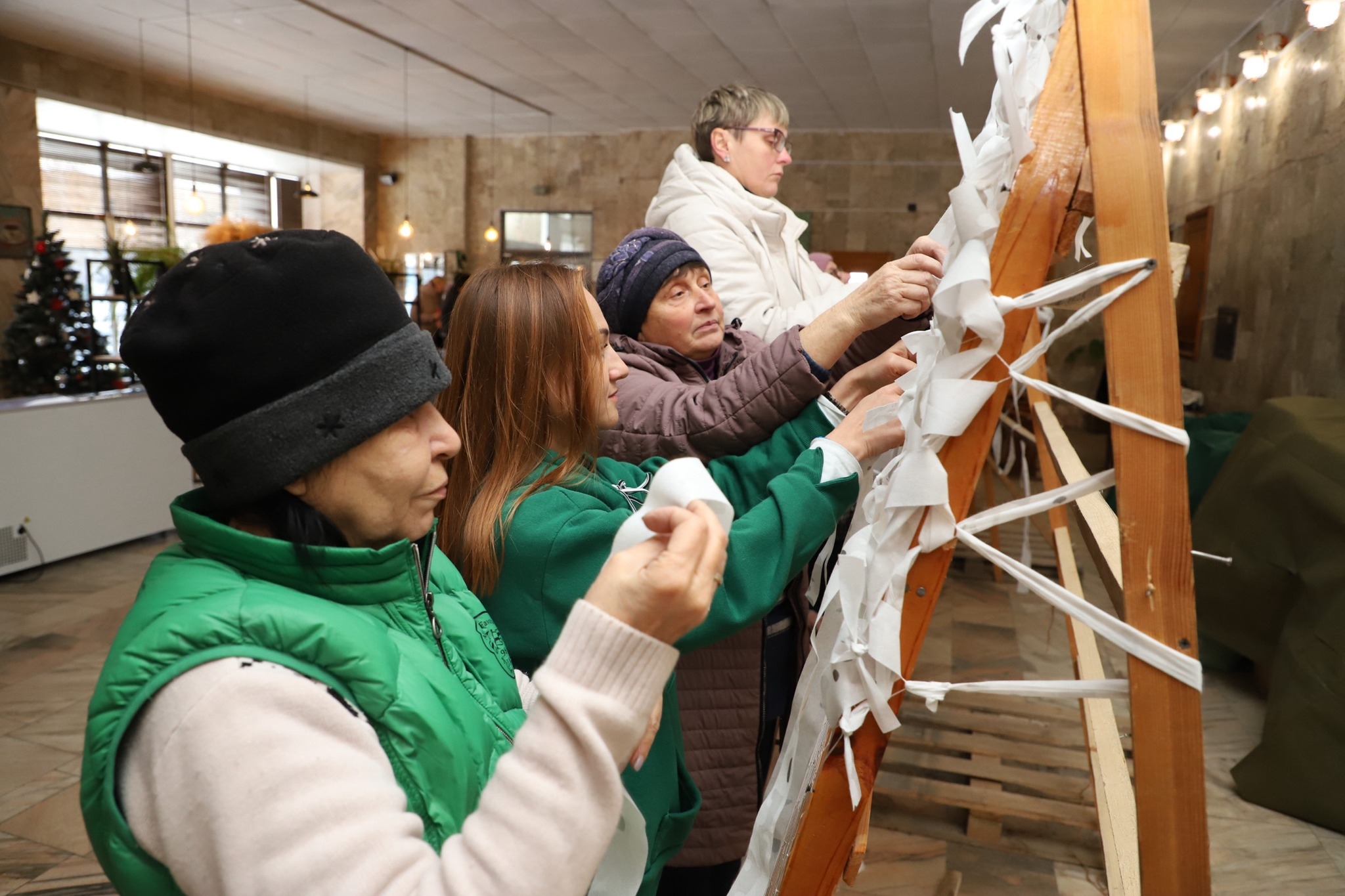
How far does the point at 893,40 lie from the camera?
7562mm

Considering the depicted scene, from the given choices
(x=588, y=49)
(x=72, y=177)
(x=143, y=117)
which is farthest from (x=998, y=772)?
(x=72, y=177)

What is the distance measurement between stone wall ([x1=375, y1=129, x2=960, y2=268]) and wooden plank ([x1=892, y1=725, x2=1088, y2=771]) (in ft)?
30.8

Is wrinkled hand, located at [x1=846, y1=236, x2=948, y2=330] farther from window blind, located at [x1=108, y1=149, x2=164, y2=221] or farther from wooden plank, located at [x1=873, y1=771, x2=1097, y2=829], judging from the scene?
window blind, located at [x1=108, y1=149, x2=164, y2=221]

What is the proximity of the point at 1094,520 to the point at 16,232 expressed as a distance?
955cm

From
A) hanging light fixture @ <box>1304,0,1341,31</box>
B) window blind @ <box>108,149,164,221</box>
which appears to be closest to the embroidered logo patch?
hanging light fixture @ <box>1304,0,1341,31</box>

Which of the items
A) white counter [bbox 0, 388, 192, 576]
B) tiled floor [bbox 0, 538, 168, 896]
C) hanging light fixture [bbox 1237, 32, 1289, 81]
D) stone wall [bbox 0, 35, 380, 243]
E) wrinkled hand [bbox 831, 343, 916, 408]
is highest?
stone wall [bbox 0, 35, 380, 243]

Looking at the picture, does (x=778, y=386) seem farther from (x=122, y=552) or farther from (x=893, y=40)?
(x=893, y=40)

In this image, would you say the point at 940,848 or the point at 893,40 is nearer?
the point at 940,848

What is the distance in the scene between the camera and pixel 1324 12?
4.56 meters

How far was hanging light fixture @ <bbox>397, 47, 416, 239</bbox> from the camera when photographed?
9.96m

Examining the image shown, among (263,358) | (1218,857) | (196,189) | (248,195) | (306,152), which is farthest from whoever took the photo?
(248,195)

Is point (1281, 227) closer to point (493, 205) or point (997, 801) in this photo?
point (997, 801)

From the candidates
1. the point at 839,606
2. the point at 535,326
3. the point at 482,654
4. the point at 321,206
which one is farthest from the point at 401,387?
the point at 321,206

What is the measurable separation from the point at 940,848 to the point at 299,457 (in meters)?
2.39
